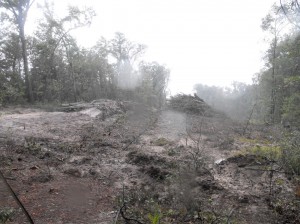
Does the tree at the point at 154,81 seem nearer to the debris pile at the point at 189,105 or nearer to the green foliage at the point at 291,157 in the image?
the debris pile at the point at 189,105

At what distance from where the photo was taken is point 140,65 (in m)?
37.1

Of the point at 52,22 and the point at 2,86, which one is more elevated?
the point at 52,22

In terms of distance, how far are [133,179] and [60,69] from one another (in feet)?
74.9

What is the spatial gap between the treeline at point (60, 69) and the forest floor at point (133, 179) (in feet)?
38.5

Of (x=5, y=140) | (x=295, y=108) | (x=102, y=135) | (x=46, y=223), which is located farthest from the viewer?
(x=295, y=108)

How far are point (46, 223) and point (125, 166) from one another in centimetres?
332

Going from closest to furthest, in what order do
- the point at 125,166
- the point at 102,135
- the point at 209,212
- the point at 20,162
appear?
the point at 209,212, the point at 20,162, the point at 125,166, the point at 102,135

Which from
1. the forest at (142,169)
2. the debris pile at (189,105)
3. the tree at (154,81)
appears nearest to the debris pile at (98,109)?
the forest at (142,169)

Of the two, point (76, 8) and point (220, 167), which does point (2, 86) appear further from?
point (220, 167)

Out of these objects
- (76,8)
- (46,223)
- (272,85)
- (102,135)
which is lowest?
(46,223)

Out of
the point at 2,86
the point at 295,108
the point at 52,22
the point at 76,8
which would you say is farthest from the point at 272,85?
the point at 2,86

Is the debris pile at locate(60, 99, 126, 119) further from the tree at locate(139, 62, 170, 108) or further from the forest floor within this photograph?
the tree at locate(139, 62, 170, 108)

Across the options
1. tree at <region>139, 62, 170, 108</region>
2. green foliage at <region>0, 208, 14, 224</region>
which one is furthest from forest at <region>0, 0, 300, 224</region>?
tree at <region>139, 62, 170, 108</region>

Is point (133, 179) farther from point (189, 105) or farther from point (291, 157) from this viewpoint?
point (189, 105)
